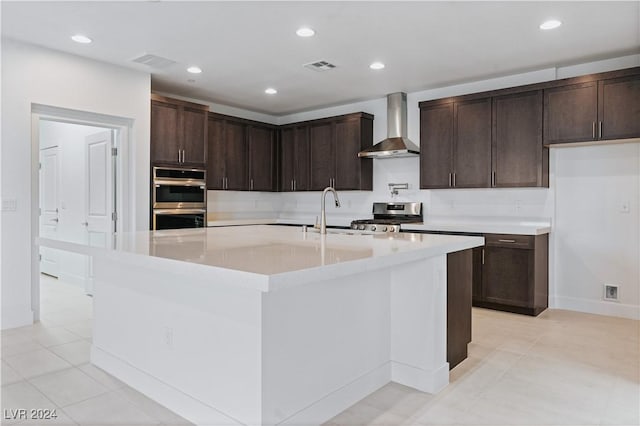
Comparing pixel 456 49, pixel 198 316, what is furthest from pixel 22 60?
pixel 456 49

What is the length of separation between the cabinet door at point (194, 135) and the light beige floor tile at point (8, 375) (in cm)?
292

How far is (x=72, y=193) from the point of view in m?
5.97

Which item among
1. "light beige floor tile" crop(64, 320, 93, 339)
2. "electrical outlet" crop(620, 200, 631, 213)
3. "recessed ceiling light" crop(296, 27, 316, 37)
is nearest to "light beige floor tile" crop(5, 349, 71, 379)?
"light beige floor tile" crop(64, 320, 93, 339)

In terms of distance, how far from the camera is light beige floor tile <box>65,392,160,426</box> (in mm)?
2213

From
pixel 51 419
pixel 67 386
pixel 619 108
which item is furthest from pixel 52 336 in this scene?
pixel 619 108

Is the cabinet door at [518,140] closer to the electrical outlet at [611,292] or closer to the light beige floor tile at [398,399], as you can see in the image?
the electrical outlet at [611,292]

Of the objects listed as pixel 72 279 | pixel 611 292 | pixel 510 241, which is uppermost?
pixel 510 241

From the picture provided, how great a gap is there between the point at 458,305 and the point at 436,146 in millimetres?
2805

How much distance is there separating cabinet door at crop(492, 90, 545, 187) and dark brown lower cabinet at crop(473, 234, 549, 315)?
67cm

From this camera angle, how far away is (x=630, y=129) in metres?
3.99

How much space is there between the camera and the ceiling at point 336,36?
3.23 m

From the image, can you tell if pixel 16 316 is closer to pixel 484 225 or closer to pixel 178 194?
pixel 178 194

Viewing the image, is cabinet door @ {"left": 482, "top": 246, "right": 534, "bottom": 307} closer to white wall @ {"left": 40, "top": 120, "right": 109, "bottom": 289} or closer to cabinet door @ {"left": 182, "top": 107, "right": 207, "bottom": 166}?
cabinet door @ {"left": 182, "top": 107, "right": 207, "bottom": 166}

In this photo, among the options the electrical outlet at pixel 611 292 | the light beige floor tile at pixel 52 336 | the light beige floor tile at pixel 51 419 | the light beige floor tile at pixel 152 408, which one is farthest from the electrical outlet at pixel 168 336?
the electrical outlet at pixel 611 292
